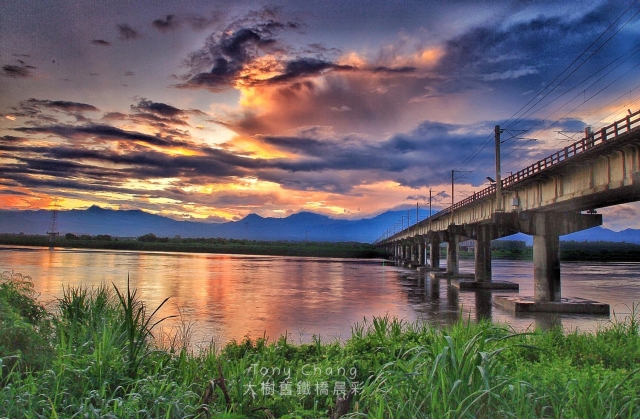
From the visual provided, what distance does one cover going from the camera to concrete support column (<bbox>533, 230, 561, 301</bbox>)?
35438 mm

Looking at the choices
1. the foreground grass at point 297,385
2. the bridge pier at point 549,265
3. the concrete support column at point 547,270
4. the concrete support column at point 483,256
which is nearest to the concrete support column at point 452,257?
the concrete support column at point 483,256

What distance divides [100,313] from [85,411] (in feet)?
19.8

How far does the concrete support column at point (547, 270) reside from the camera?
116 ft

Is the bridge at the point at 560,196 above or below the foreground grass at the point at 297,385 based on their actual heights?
above

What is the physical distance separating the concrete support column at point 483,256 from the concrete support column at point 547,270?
19079 mm

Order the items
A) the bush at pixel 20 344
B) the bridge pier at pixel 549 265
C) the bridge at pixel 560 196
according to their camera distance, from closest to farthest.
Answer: the bush at pixel 20 344 → the bridge at pixel 560 196 → the bridge pier at pixel 549 265

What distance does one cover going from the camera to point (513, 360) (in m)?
10.5

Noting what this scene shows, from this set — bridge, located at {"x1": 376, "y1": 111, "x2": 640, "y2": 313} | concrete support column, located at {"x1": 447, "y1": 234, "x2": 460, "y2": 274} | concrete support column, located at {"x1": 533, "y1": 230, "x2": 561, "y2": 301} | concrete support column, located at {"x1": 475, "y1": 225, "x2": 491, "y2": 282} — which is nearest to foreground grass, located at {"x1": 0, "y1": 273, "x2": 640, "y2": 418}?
bridge, located at {"x1": 376, "y1": 111, "x2": 640, "y2": 313}

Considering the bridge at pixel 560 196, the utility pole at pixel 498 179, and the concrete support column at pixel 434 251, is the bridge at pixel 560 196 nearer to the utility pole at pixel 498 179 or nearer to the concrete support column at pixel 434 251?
the utility pole at pixel 498 179

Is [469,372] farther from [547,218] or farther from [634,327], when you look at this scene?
[547,218]

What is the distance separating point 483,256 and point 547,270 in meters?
21.4

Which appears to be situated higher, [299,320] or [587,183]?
[587,183]

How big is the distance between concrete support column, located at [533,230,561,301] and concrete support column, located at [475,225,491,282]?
62.6 feet

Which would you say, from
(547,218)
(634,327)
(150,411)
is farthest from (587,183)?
(150,411)
